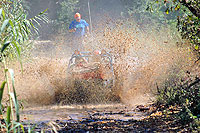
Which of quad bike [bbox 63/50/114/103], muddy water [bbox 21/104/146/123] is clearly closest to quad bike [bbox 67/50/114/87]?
quad bike [bbox 63/50/114/103]

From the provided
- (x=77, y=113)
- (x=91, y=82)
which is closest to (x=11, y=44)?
(x=77, y=113)

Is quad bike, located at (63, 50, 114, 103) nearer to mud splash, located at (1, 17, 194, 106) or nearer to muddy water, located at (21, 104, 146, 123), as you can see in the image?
mud splash, located at (1, 17, 194, 106)

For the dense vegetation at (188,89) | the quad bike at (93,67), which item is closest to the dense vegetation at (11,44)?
the quad bike at (93,67)

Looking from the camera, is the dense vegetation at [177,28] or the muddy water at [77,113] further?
the muddy water at [77,113]

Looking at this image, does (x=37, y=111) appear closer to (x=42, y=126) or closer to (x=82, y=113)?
(x=82, y=113)

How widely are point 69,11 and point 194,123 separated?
89.8 ft

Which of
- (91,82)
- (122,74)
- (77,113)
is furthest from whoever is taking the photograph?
(122,74)

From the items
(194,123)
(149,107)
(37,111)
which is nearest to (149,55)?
(149,107)

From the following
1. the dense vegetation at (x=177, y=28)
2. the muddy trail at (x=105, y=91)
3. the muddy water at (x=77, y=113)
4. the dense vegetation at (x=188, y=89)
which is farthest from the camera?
the muddy water at (x=77, y=113)

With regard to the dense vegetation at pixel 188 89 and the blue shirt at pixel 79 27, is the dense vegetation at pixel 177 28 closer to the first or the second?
the dense vegetation at pixel 188 89

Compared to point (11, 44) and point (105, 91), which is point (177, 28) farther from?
point (11, 44)

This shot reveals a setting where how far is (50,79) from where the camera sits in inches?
411

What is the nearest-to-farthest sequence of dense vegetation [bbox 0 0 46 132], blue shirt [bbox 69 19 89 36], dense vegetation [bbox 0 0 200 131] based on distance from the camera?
1. dense vegetation [bbox 0 0 46 132]
2. dense vegetation [bbox 0 0 200 131]
3. blue shirt [bbox 69 19 89 36]

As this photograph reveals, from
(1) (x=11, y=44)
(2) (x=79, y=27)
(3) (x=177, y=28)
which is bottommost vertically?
(1) (x=11, y=44)
